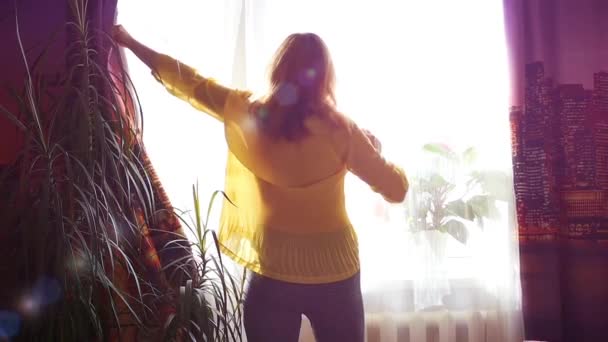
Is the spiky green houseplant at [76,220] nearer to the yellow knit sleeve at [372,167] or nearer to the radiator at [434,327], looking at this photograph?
the yellow knit sleeve at [372,167]

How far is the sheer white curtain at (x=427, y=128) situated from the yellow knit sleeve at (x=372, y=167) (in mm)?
553

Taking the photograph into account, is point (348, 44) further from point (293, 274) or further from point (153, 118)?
point (293, 274)

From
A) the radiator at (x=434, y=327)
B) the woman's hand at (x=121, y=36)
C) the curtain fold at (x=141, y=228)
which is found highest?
the woman's hand at (x=121, y=36)

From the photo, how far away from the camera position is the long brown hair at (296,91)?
62.7 inches

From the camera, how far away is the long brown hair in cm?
159

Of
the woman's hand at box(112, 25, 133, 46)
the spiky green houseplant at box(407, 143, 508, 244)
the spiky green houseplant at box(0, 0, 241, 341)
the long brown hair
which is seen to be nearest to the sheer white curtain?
the spiky green houseplant at box(407, 143, 508, 244)

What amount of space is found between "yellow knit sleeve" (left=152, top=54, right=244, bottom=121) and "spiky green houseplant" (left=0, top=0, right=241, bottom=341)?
15 cm

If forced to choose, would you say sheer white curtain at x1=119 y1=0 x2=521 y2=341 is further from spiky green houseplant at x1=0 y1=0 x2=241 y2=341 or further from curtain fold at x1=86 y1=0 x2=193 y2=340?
spiky green houseplant at x1=0 y1=0 x2=241 y2=341

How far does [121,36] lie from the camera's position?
175cm

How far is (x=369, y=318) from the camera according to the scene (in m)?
2.29

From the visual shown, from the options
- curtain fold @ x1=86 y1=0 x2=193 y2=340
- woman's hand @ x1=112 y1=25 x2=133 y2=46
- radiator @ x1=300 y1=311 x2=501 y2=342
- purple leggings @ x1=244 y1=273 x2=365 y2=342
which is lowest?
radiator @ x1=300 y1=311 x2=501 y2=342

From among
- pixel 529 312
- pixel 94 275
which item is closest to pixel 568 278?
pixel 529 312

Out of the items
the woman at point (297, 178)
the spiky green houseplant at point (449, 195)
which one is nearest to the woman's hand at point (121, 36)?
the woman at point (297, 178)

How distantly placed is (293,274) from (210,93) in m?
0.55
